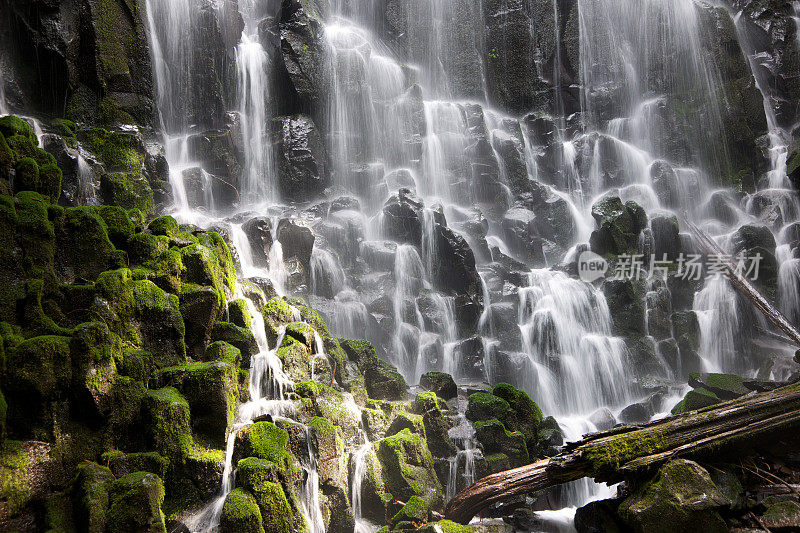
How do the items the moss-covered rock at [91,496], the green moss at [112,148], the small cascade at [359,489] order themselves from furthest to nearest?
1. the green moss at [112,148]
2. the small cascade at [359,489]
3. the moss-covered rock at [91,496]

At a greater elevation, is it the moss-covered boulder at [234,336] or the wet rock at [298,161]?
the wet rock at [298,161]

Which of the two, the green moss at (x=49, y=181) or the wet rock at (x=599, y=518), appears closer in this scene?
the wet rock at (x=599, y=518)

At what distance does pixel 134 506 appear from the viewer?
4750 mm

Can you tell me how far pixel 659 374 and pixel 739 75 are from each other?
1726 cm

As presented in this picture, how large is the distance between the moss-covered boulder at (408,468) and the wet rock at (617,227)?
12.3 metres

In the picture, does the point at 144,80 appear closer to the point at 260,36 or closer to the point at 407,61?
the point at 260,36

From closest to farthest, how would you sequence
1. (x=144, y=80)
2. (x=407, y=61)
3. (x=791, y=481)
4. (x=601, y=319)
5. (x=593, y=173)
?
(x=791, y=481)
(x=144, y=80)
(x=601, y=319)
(x=593, y=173)
(x=407, y=61)

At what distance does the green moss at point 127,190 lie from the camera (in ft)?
36.7

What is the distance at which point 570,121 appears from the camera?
2541 cm

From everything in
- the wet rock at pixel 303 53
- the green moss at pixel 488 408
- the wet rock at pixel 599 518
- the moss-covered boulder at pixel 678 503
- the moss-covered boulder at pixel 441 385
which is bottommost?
the wet rock at pixel 599 518

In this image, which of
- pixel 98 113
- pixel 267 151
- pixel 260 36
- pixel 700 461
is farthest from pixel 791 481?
pixel 260 36

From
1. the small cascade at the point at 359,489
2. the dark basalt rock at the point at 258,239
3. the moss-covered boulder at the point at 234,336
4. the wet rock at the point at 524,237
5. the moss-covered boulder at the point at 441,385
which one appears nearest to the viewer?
the small cascade at the point at 359,489

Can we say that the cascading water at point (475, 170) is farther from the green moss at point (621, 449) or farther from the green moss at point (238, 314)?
the green moss at point (621, 449)

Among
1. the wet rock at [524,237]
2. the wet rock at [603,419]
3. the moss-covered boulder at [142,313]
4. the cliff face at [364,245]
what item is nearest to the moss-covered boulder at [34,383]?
the cliff face at [364,245]
